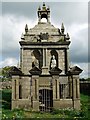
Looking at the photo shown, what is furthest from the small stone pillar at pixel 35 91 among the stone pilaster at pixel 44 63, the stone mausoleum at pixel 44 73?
the stone pilaster at pixel 44 63

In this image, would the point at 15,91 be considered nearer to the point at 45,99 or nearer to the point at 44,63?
the point at 45,99

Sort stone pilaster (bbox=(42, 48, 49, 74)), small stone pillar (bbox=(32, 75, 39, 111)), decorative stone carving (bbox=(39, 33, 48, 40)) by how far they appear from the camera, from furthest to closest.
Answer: decorative stone carving (bbox=(39, 33, 48, 40))
stone pilaster (bbox=(42, 48, 49, 74))
small stone pillar (bbox=(32, 75, 39, 111))

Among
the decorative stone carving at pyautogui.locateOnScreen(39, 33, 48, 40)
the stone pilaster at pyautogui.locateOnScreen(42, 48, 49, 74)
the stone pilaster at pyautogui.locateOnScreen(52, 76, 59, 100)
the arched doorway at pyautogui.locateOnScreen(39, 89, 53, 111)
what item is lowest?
the arched doorway at pyautogui.locateOnScreen(39, 89, 53, 111)

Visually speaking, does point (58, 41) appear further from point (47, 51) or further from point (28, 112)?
point (28, 112)

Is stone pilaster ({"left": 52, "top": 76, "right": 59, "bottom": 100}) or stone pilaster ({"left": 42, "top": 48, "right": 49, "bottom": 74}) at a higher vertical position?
stone pilaster ({"left": 42, "top": 48, "right": 49, "bottom": 74})

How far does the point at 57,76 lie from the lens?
2584cm

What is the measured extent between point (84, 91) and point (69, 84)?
17355 millimetres

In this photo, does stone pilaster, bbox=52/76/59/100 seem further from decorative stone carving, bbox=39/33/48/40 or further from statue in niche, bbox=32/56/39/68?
decorative stone carving, bbox=39/33/48/40

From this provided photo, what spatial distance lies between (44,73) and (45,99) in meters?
2.94

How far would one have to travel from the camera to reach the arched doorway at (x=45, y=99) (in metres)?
25.8

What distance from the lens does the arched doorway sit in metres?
25.8

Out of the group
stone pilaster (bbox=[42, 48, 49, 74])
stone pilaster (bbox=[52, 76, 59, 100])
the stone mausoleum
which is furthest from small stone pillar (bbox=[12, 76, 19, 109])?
stone pilaster (bbox=[42, 48, 49, 74])

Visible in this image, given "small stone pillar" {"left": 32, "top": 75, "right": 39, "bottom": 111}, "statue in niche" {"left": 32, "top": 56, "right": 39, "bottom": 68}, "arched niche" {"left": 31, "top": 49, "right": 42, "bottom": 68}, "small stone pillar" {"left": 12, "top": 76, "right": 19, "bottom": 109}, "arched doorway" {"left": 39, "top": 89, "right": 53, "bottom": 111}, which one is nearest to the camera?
"small stone pillar" {"left": 32, "top": 75, "right": 39, "bottom": 111}

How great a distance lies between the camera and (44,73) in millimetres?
28172
